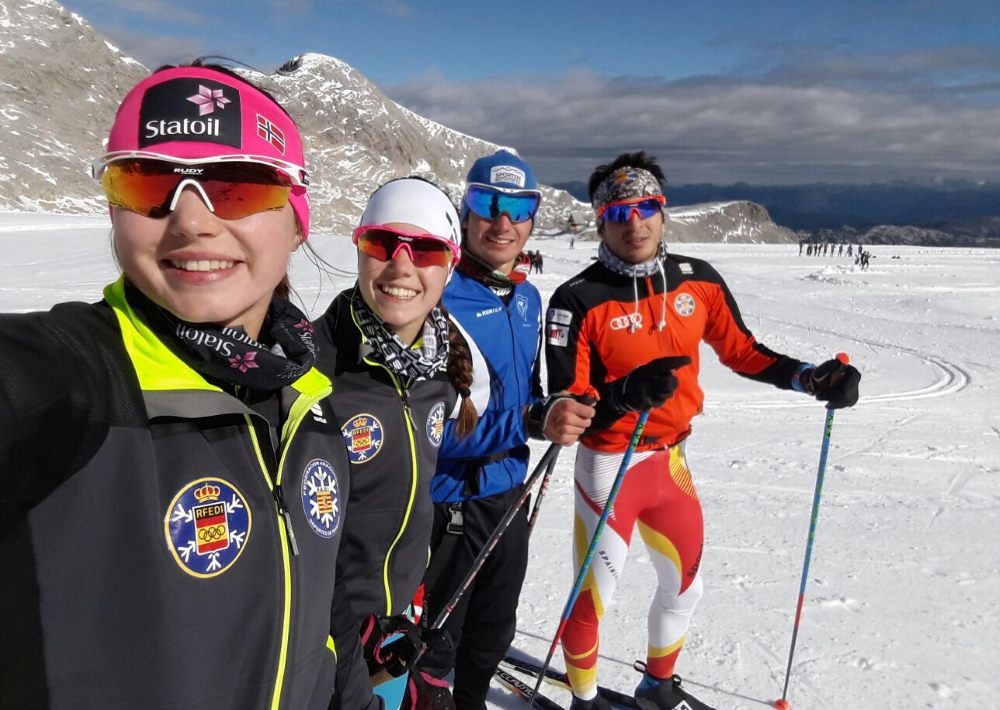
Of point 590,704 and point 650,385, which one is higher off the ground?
point 650,385

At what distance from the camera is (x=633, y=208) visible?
117 inches

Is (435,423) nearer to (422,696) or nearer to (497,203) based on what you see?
(422,696)

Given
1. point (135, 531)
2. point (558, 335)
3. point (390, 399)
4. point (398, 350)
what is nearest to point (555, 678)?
point (558, 335)

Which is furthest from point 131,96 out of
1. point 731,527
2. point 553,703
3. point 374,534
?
point 731,527

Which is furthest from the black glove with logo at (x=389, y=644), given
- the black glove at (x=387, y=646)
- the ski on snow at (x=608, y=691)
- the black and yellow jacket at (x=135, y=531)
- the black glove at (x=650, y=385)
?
the ski on snow at (x=608, y=691)

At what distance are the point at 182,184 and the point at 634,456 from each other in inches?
91.2

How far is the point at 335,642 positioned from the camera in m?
1.67

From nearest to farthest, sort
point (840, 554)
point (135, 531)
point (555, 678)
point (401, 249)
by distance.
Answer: point (135, 531), point (401, 249), point (555, 678), point (840, 554)

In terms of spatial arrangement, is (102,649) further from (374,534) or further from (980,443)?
(980,443)

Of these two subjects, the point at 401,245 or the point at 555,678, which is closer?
the point at 401,245

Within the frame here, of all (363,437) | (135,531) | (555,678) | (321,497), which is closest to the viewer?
(135,531)

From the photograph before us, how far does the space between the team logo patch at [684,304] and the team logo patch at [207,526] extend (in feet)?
7.77

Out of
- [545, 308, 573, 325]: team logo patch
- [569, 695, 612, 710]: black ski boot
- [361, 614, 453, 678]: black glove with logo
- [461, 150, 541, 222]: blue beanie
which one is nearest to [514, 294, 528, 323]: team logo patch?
[545, 308, 573, 325]: team logo patch

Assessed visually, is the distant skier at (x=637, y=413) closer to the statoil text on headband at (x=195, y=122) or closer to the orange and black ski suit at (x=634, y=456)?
the orange and black ski suit at (x=634, y=456)
